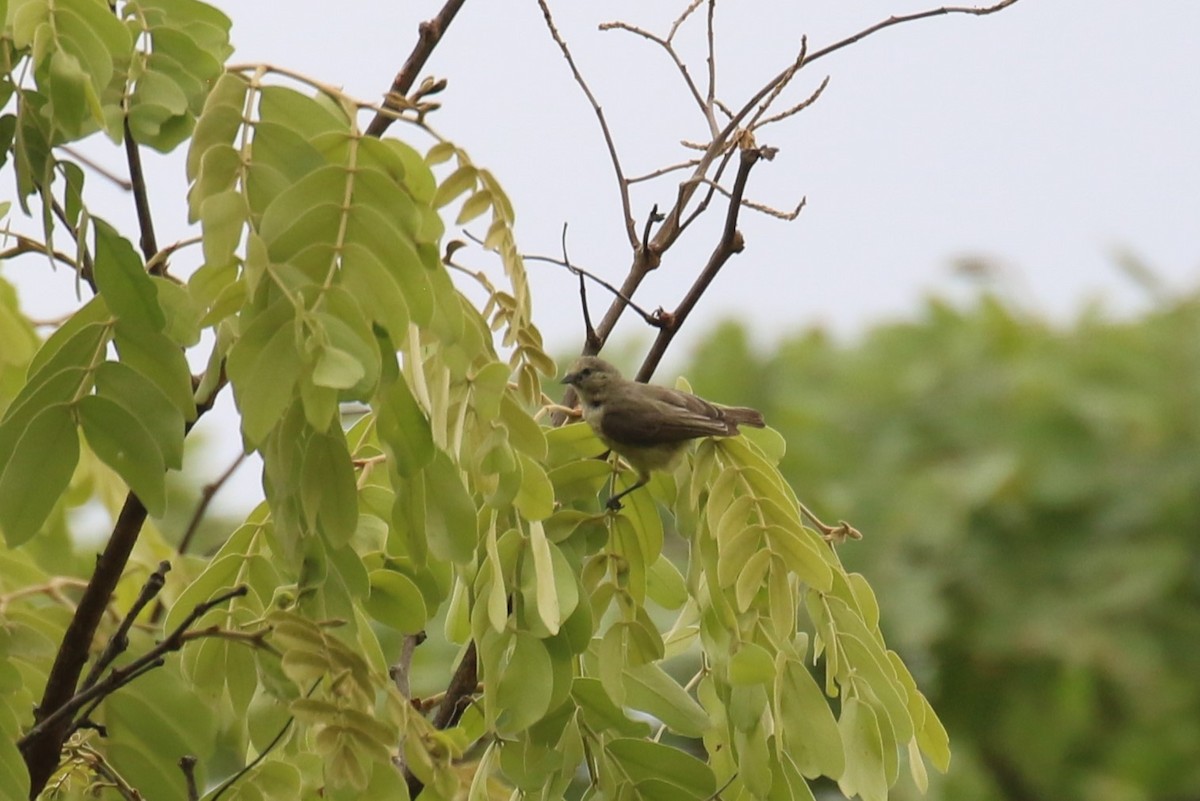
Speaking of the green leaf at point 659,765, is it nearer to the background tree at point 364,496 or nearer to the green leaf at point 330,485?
the background tree at point 364,496

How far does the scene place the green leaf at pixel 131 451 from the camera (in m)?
1.75

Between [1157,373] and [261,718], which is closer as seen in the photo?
[261,718]

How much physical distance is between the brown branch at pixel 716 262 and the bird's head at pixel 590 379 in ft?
1.39

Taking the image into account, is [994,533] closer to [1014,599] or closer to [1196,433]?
[1014,599]

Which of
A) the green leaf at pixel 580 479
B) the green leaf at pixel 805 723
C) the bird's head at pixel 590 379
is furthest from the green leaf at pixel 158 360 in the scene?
the bird's head at pixel 590 379

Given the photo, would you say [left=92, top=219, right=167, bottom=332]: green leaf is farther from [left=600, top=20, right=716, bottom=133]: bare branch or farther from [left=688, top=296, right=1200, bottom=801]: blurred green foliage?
[left=688, top=296, right=1200, bottom=801]: blurred green foliage

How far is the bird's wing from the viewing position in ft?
7.06

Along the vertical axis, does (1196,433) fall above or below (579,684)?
above

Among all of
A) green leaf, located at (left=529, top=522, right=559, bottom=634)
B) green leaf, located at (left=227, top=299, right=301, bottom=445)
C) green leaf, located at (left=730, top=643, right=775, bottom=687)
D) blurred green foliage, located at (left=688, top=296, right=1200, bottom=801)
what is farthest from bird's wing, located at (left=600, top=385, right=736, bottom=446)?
blurred green foliage, located at (left=688, top=296, right=1200, bottom=801)

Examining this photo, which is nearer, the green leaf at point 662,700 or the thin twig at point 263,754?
the thin twig at point 263,754

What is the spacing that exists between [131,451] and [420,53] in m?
0.71

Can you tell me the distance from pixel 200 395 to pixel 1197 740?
634 cm

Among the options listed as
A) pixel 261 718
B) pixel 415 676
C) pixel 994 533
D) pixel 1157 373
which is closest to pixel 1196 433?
pixel 1157 373

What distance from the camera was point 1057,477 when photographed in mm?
7375
